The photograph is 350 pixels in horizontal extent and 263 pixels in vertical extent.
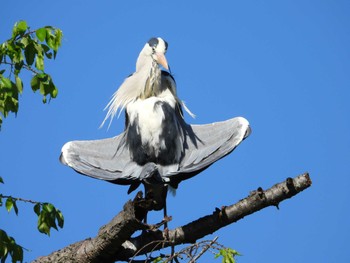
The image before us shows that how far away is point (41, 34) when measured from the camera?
521cm

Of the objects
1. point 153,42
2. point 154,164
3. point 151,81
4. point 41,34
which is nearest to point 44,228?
point 41,34

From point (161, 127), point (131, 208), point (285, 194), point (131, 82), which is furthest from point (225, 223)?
point (131, 82)

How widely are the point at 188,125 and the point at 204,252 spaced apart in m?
Result: 2.86

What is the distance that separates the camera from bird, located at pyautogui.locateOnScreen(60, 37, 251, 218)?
6.98 meters

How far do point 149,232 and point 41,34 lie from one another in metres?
1.90

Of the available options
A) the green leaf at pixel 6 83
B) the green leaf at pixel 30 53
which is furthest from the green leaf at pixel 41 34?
the green leaf at pixel 6 83

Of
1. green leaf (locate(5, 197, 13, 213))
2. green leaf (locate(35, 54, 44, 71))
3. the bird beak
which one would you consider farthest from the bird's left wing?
green leaf (locate(35, 54, 44, 71))

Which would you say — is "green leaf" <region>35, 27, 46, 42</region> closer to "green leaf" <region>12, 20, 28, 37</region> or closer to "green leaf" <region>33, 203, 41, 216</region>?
"green leaf" <region>12, 20, 28, 37</region>

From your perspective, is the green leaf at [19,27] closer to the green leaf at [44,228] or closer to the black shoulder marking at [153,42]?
the green leaf at [44,228]

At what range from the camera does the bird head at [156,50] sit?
7.44 metres

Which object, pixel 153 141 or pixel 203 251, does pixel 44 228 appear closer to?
pixel 203 251

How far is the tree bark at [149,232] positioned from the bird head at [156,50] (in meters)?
1.94

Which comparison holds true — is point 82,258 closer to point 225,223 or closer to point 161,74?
point 225,223

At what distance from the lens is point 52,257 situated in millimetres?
5785
